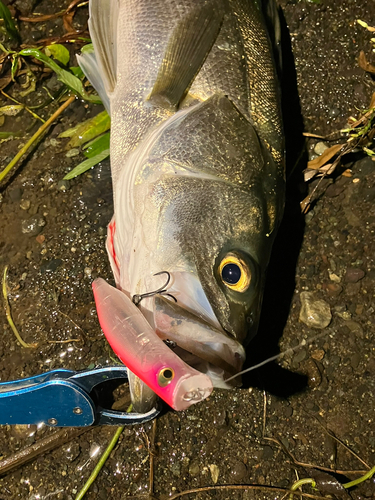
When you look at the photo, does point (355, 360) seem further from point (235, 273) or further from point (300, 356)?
point (235, 273)

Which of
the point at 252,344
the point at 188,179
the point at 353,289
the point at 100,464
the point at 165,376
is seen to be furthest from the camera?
the point at 353,289

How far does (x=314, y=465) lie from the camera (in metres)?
2.47

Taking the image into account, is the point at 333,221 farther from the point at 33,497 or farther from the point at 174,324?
the point at 33,497

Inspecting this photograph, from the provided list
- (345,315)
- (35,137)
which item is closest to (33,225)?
(35,137)

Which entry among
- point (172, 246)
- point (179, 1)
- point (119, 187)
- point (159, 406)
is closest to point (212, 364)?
point (172, 246)

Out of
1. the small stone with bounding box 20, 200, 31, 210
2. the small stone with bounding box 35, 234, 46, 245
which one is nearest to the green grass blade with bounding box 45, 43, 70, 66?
the small stone with bounding box 20, 200, 31, 210

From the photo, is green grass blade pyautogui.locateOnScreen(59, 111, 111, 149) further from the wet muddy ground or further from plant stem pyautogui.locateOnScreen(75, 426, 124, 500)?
plant stem pyautogui.locateOnScreen(75, 426, 124, 500)

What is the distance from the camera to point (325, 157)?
2.74 m

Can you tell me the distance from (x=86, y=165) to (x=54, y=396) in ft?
4.64

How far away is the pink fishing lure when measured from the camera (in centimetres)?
143

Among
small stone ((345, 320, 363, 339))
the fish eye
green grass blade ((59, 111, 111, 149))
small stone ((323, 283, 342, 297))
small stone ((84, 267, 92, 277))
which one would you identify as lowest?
small stone ((345, 320, 363, 339))

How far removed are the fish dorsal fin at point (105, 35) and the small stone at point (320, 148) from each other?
1.39 m

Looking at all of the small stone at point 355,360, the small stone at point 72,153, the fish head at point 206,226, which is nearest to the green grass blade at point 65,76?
the small stone at point 72,153

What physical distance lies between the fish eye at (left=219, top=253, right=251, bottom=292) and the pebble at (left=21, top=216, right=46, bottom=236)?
4.62 feet
